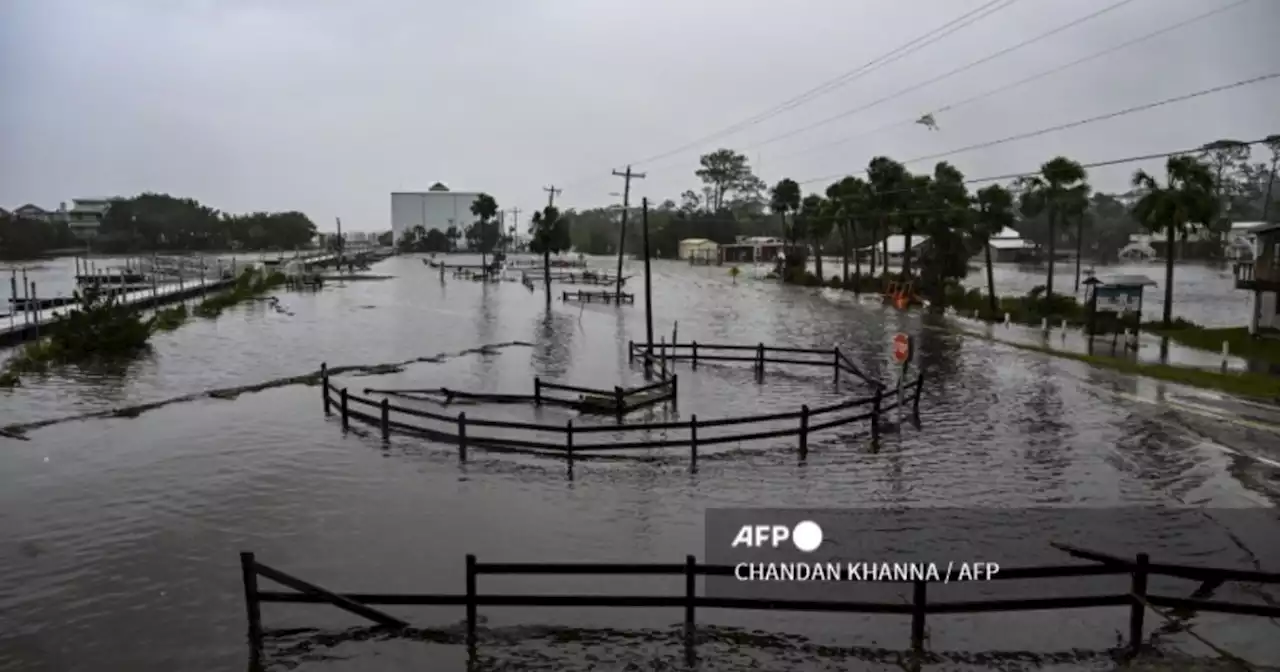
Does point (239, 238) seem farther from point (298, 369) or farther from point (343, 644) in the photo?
point (343, 644)

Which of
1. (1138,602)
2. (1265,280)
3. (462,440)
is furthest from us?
(1265,280)

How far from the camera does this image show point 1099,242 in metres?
158

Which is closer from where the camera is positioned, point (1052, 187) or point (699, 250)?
point (1052, 187)

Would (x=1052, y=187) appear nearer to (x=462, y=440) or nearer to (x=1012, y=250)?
(x=462, y=440)

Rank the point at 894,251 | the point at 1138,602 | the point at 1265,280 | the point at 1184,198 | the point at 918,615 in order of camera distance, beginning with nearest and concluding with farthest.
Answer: the point at 1138,602 < the point at 918,615 < the point at 1265,280 < the point at 1184,198 < the point at 894,251

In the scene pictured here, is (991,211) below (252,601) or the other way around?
the other way around

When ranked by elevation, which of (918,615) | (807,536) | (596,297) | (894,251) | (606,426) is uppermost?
(894,251)

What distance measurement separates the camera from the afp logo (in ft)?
50.3

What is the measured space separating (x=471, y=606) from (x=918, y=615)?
5625mm

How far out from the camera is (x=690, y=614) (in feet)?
36.3

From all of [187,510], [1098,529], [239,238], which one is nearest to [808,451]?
[1098,529]

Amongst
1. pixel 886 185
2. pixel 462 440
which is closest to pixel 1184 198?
pixel 886 185

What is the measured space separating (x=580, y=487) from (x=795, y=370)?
19332 mm

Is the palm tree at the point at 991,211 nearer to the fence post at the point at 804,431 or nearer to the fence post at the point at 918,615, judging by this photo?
the fence post at the point at 804,431
